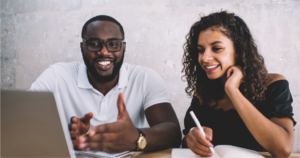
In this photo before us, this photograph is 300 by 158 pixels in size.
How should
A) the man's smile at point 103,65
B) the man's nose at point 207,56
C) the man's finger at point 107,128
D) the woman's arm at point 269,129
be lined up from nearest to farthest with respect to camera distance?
the man's finger at point 107,128 < the woman's arm at point 269,129 < the man's nose at point 207,56 < the man's smile at point 103,65

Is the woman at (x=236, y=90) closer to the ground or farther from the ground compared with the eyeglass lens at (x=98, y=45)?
closer to the ground

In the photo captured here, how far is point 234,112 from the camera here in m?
1.34

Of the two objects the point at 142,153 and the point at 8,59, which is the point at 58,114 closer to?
the point at 142,153

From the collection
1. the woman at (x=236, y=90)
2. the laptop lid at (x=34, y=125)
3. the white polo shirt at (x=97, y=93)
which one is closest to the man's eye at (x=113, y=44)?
the white polo shirt at (x=97, y=93)

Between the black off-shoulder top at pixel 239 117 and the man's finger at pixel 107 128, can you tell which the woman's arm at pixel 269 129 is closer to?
the black off-shoulder top at pixel 239 117

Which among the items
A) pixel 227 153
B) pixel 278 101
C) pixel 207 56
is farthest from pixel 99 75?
pixel 278 101

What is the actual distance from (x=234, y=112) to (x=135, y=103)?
64 cm

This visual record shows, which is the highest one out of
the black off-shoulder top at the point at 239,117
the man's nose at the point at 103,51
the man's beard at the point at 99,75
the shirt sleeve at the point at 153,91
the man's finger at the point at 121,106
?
the man's nose at the point at 103,51

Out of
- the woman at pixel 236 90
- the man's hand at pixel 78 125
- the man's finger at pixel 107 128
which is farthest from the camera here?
the woman at pixel 236 90

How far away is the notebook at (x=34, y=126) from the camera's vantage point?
50 centimetres

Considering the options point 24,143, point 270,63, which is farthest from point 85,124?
point 270,63

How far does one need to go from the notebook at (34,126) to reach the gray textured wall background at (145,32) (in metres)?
1.78

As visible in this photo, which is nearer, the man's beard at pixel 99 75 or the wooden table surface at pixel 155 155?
the wooden table surface at pixel 155 155

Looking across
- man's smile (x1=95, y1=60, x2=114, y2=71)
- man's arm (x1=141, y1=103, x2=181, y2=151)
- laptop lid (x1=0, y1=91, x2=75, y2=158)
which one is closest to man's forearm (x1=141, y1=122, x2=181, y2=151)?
man's arm (x1=141, y1=103, x2=181, y2=151)
